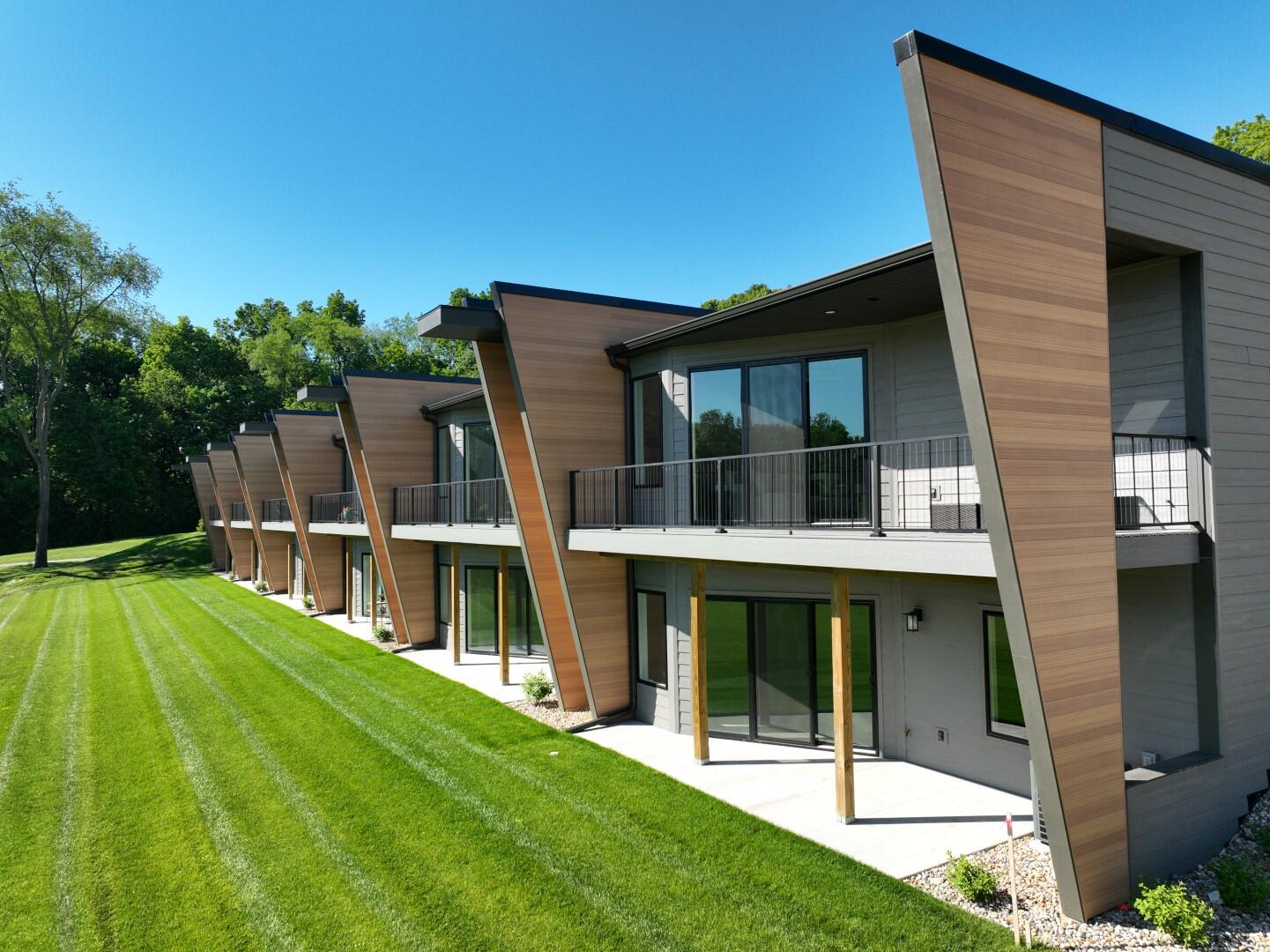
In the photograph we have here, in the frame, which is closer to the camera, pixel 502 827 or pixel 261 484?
pixel 502 827

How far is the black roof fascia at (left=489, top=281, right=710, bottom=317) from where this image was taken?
464 inches

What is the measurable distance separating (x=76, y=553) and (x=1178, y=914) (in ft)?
190

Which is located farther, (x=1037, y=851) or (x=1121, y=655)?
(x=1121, y=655)

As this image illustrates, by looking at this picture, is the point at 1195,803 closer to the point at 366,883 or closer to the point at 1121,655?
the point at 1121,655

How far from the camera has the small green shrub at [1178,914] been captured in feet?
19.3

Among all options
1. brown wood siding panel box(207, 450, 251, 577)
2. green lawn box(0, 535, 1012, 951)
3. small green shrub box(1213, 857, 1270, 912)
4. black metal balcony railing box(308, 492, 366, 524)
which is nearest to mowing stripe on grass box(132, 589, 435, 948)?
green lawn box(0, 535, 1012, 951)

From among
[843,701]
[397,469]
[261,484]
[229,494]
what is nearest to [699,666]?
[843,701]

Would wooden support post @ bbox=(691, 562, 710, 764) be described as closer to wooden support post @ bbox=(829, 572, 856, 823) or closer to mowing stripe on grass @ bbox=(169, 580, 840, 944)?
mowing stripe on grass @ bbox=(169, 580, 840, 944)

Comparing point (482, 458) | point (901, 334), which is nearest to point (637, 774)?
point (901, 334)

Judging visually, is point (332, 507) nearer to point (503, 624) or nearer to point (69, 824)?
point (503, 624)

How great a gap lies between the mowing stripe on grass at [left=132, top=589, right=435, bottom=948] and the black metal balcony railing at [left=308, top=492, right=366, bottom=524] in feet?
25.8

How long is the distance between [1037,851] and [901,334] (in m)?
6.49

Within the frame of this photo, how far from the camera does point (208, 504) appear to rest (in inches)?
1661

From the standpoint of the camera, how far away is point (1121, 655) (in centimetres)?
820
